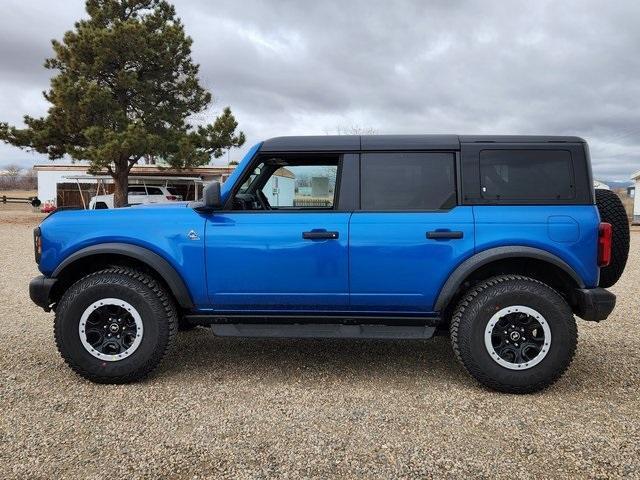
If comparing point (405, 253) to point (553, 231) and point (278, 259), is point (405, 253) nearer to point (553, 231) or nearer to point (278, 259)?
point (278, 259)

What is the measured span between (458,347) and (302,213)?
144 cm

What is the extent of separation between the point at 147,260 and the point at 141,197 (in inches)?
817

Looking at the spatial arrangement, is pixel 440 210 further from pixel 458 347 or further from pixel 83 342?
pixel 83 342

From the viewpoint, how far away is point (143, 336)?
→ 357cm

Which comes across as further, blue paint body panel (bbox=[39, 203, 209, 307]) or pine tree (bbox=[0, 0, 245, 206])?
pine tree (bbox=[0, 0, 245, 206])

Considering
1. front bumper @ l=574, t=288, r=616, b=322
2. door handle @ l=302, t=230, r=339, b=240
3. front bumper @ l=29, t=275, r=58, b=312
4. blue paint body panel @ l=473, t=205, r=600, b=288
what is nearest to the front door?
door handle @ l=302, t=230, r=339, b=240

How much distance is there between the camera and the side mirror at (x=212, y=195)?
11.3ft

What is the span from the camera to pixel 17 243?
14.1 meters

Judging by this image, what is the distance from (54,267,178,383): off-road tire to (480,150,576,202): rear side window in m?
2.47

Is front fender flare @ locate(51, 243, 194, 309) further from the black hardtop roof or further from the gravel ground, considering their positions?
the black hardtop roof

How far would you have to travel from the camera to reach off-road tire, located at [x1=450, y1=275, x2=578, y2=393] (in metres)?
3.36

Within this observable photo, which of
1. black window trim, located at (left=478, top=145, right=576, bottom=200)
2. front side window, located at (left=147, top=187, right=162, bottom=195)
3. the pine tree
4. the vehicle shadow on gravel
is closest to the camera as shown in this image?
black window trim, located at (left=478, top=145, right=576, bottom=200)

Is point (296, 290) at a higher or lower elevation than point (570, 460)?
higher

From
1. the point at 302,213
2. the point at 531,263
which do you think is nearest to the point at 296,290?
the point at 302,213
